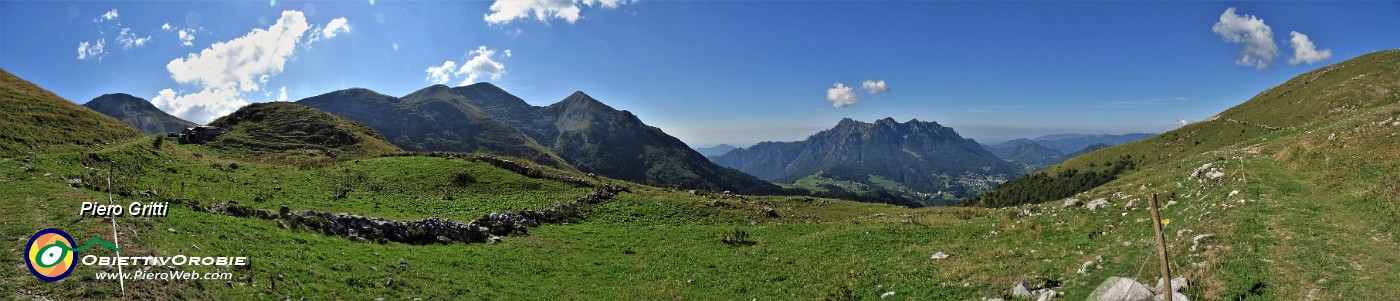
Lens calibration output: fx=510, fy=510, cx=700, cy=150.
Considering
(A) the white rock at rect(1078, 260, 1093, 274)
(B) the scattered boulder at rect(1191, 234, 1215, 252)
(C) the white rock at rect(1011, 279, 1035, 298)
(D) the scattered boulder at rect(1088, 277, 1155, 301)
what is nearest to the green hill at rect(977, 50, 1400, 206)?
(B) the scattered boulder at rect(1191, 234, 1215, 252)

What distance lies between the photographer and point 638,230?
133 ft

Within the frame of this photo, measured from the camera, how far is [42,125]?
50312 millimetres

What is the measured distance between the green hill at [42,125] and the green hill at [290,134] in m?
12.9

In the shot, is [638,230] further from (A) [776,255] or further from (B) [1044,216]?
(B) [1044,216]

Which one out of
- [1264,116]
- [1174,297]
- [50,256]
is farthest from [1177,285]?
[1264,116]

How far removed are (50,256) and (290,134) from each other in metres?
106

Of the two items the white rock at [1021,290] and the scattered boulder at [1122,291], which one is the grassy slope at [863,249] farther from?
the white rock at [1021,290]

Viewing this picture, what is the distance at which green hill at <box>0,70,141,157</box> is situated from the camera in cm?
4147

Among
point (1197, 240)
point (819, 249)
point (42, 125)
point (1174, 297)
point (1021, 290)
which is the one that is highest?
point (42, 125)

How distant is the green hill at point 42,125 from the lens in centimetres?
4147

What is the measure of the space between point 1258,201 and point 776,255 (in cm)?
2163

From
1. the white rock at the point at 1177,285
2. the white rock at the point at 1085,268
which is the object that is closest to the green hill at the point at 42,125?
the white rock at the point at 1085,268

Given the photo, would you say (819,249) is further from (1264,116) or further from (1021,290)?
(1264,116)

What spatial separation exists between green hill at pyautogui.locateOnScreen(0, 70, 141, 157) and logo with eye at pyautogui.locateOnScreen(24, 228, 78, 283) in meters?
32.1
